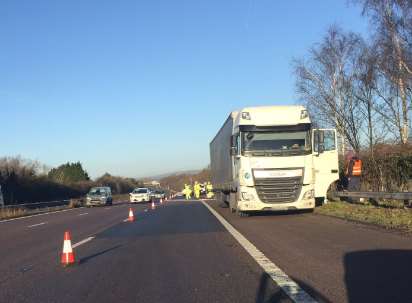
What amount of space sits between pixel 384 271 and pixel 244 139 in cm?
1061

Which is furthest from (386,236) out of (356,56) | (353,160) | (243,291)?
(356,56)

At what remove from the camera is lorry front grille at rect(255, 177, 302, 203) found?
17969mm

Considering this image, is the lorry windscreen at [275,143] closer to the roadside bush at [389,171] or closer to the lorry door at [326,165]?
the lorry door at [326,165]

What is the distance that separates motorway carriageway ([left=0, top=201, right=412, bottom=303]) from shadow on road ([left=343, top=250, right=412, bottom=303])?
12mm

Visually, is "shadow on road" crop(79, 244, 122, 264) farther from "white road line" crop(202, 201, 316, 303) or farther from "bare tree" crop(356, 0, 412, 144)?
"bare tree" crop(356, 0, 412, 144)

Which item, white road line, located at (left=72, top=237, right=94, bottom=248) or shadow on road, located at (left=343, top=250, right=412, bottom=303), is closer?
shadow on road, located at (left=343, top=250, right=412, bottom=303)

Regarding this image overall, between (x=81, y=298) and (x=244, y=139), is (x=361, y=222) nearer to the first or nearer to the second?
(x=244, y=139)

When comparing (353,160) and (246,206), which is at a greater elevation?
(353,160)

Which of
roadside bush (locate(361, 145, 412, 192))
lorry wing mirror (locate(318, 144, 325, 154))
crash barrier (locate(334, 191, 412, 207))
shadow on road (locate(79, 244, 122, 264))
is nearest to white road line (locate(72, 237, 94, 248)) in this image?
shadow on road (locate(79, 244, 122, 264))

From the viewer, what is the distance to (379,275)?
7.55 m

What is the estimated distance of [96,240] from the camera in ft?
46.4

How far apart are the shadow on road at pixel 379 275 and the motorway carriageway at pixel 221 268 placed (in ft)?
0.04

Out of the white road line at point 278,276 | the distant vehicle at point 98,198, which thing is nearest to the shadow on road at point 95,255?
the white road line at point 278,276

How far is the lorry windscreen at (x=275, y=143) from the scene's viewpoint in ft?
59.2
